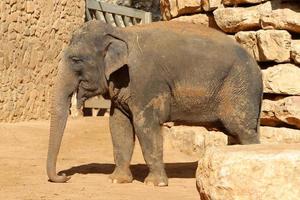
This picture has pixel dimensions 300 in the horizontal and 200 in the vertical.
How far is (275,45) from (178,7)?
1.50 metres

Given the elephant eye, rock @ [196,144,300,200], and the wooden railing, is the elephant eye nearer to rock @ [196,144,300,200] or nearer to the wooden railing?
rock @ [196,144,300,200]

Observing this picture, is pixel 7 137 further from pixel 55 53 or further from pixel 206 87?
pixel 206 87

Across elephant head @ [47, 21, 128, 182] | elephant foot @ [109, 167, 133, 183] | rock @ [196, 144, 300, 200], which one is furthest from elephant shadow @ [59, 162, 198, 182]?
rock @ [196, 144, 300, 200]

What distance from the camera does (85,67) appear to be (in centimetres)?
647

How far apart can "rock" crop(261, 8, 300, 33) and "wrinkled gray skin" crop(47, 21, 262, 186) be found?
136 cm

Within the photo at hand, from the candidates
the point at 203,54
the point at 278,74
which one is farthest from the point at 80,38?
the point at 278,74

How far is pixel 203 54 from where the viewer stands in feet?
21.8

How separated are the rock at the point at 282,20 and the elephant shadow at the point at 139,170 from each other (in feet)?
5.85

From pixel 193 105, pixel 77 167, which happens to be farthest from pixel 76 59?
pixel 77 167

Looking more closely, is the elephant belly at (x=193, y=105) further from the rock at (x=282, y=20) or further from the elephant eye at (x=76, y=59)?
the rock at (x=282, y=20)

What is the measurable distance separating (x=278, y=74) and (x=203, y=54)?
1685 millimetres

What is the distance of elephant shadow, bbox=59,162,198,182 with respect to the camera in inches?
286

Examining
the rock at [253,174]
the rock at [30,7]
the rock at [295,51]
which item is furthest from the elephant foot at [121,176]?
the rock at [30,7]

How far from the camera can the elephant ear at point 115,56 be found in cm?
643
